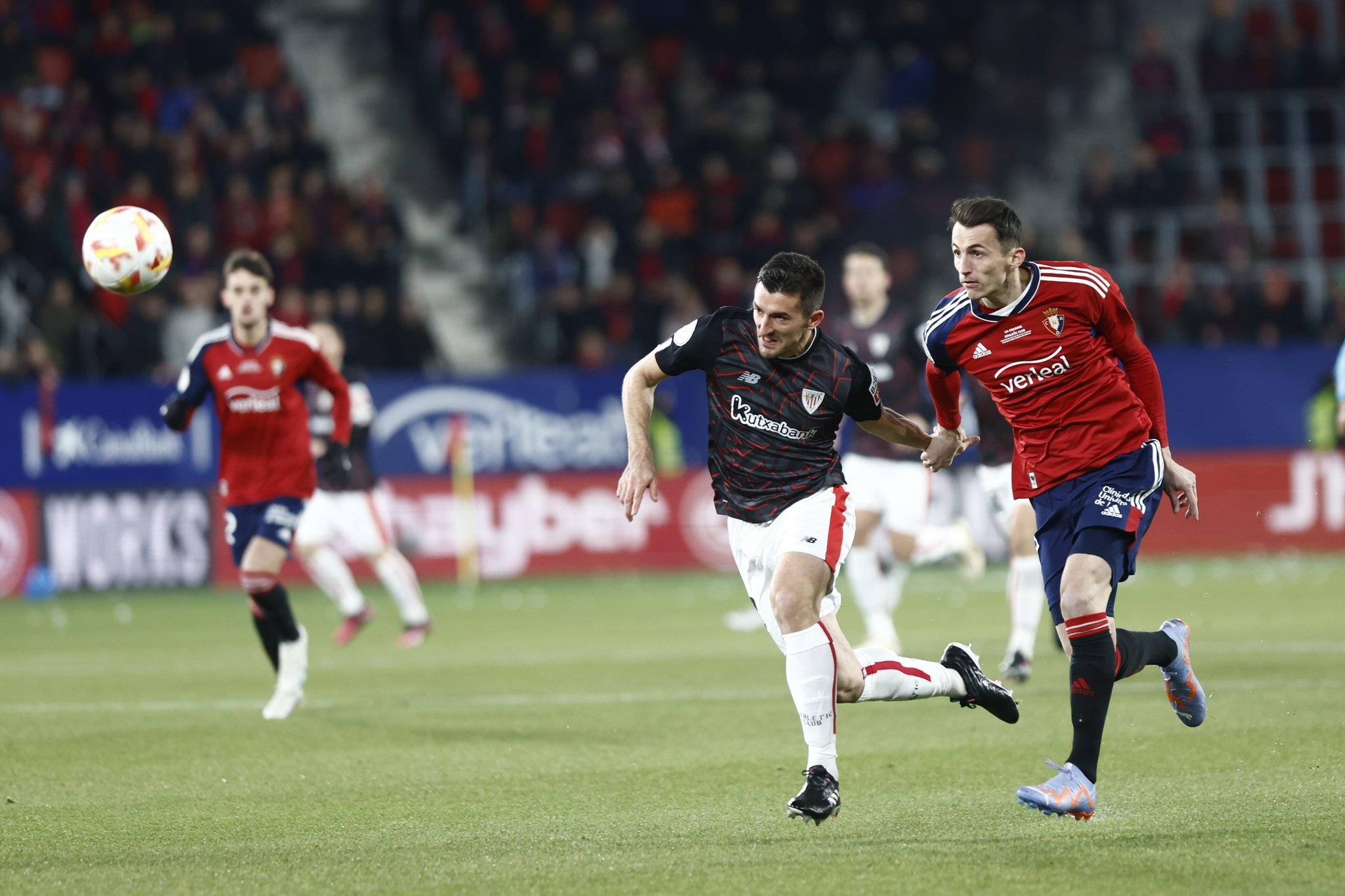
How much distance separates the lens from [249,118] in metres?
22.7

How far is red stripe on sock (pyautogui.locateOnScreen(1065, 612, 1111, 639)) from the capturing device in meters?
6.67

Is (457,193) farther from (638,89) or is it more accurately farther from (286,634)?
(286,634)

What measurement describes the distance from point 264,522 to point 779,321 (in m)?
4.54

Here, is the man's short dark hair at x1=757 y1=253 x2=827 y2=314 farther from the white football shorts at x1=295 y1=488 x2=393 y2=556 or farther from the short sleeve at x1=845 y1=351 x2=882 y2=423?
the white football shorts at x1=295 y1=488 x2=393 y2=556

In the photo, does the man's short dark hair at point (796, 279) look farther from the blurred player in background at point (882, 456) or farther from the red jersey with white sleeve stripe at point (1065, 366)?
the blurred player in background at point (882, 456)

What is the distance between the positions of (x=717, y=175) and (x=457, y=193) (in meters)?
3.98

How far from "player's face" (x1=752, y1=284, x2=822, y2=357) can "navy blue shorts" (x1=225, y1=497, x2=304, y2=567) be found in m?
4.32

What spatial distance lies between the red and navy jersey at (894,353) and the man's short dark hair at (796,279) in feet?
17.2

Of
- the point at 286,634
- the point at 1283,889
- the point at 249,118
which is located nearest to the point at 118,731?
the point at 286,634

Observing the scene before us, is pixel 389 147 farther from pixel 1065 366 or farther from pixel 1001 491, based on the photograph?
pixel 1065 366

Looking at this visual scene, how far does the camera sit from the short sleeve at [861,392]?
6.96m

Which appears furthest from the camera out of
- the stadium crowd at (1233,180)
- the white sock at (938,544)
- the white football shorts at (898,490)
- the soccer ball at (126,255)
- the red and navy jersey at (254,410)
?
the stadium crowd at (1233,180)

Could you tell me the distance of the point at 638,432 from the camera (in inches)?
275

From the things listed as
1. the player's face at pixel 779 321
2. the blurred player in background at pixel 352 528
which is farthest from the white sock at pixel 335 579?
the player's face at pixel 779 321
